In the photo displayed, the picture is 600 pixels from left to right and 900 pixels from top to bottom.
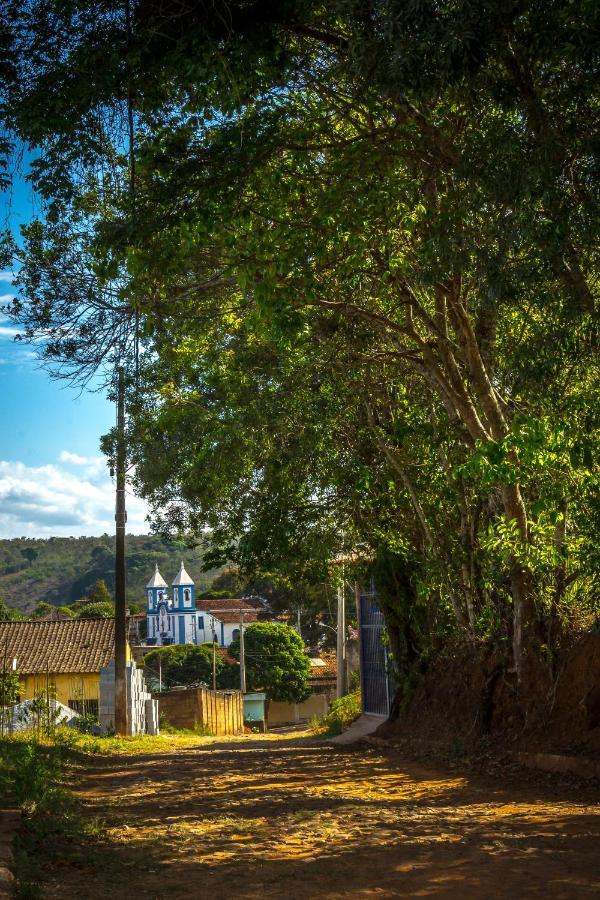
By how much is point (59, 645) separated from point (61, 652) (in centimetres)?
66

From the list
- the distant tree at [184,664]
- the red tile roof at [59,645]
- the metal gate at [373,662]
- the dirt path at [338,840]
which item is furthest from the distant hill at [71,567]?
the dirt path at [338,840]

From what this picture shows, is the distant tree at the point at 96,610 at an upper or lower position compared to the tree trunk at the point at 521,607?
upper

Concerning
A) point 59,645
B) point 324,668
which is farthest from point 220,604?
point 59,645

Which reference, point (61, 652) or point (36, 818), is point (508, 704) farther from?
point (61, 652)

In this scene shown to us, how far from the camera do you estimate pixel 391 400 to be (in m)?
13.8

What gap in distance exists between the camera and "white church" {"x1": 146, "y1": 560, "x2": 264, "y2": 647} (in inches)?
4085

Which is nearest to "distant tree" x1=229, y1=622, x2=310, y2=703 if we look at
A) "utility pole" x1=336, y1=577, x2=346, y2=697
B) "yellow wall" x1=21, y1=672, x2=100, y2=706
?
"yellow wall" x1=21, y1=672, x2=100, y2=706

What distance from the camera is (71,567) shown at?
136625mm

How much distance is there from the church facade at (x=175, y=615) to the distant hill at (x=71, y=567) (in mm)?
7924

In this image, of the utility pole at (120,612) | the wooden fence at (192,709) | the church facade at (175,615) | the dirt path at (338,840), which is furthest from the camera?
the church facade at (175,615)

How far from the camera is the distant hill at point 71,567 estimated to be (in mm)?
123125

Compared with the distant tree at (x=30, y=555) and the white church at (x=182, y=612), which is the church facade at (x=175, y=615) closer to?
the white church at (x=182, y=612)

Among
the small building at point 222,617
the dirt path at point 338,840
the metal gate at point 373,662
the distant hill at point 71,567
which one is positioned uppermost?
the distant hill at point 71,567

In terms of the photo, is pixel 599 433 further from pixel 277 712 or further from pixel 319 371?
pixel 277 712
